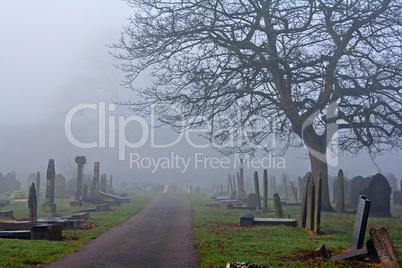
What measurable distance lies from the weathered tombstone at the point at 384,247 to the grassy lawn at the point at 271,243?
0.77m

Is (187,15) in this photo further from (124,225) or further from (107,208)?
(107,208)

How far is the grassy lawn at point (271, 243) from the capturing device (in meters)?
8.88

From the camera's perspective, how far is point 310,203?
14.5 meters

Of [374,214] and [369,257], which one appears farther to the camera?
[374,214]

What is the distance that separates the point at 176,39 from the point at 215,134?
5098 millimetres

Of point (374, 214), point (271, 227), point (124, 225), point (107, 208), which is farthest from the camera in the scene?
point (107, 208)

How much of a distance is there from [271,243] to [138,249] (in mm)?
3434

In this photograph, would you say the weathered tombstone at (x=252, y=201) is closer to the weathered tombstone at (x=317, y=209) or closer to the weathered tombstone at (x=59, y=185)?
the weathered tombstone at (x=317, y=209)

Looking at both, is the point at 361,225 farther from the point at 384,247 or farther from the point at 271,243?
the point at 271,243

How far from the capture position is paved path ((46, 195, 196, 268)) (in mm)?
8797

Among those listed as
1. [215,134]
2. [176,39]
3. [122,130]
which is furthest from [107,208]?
[122,130]

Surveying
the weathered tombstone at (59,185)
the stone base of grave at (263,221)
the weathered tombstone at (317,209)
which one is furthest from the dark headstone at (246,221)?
the weathered tombstone at (59,185)

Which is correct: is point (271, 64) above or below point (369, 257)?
above

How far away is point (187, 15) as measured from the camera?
721 inches
